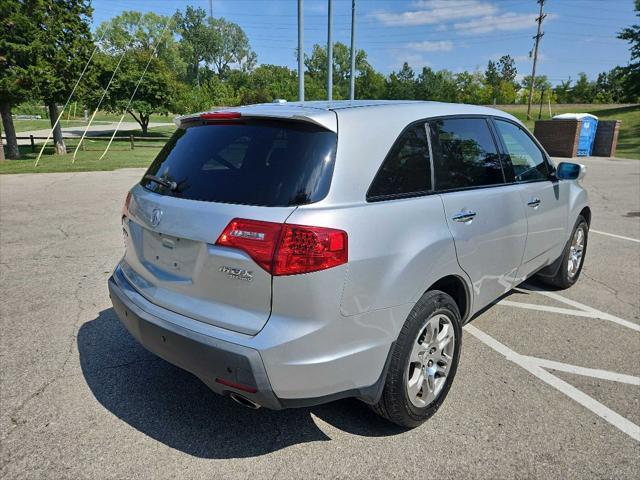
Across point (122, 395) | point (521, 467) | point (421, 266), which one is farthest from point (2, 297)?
point (521, 467)

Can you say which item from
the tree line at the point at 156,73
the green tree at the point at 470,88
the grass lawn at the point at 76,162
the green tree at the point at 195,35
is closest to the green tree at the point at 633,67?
the tree line at the point at 156,73

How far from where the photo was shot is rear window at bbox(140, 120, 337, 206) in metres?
2.15

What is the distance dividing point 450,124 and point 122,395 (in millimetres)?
2712

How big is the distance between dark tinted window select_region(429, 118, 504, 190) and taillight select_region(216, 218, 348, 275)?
3.18ft

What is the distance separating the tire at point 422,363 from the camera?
240 cm

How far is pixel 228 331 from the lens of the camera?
2.14 m

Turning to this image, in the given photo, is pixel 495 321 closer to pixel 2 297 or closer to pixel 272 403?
pixel 272 403

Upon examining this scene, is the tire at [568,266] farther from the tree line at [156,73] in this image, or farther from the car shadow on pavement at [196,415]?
the tree line at [156,73]

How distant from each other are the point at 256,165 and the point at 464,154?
149 centimetres

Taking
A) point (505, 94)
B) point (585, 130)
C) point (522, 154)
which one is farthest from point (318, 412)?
point (505, 94)

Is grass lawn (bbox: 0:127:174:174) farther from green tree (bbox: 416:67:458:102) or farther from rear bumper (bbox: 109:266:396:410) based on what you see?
green tree (bbox: 416:67:458:102)

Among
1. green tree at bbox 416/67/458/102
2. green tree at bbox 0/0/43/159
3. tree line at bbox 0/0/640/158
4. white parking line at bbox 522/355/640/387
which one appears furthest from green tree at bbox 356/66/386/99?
white parking line at bbox 522/355/640/387

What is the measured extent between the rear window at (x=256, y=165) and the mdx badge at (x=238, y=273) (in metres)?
0.32

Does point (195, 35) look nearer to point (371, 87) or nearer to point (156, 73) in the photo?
point (371, 87)
